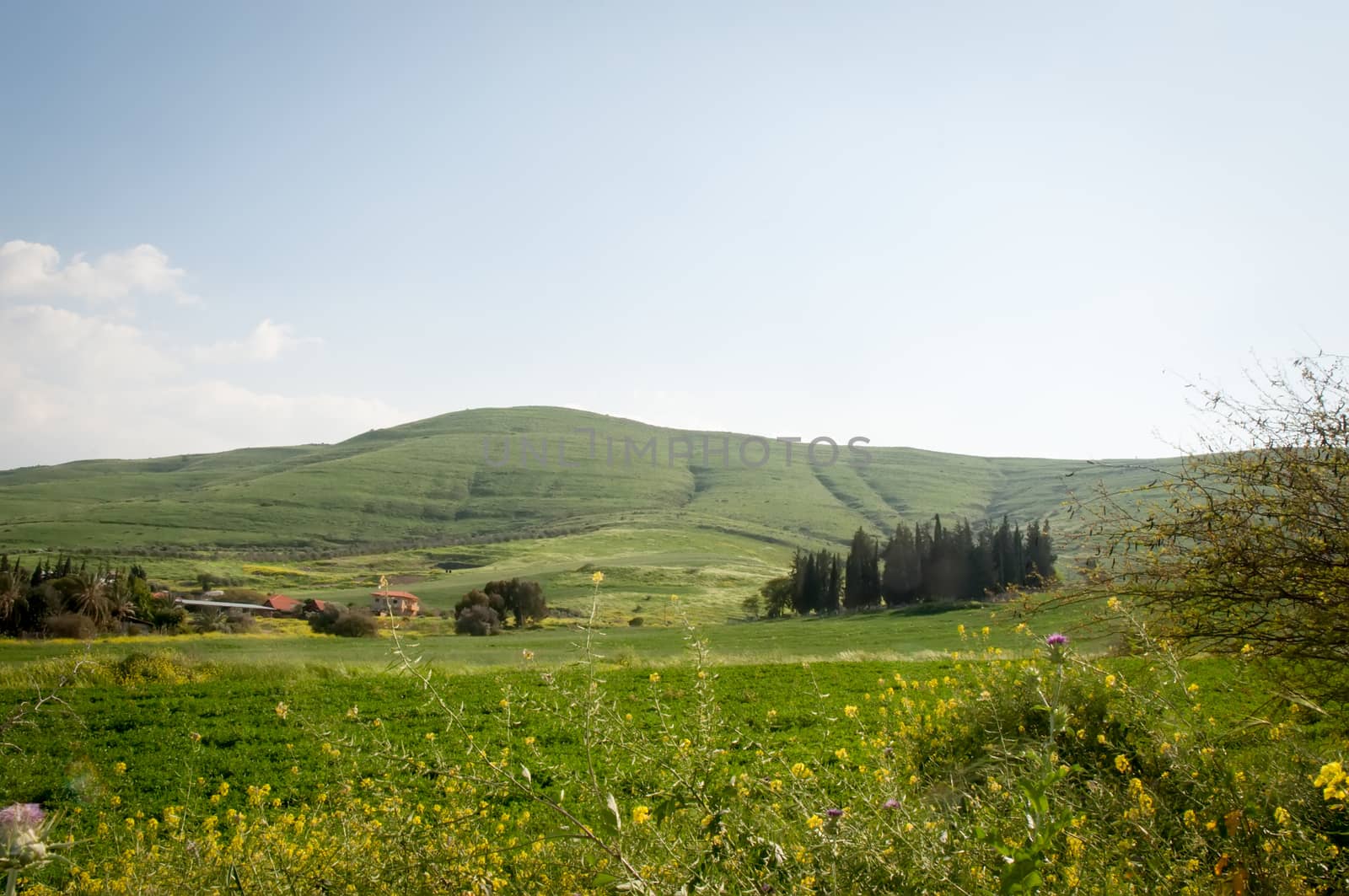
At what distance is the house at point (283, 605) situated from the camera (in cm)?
5797

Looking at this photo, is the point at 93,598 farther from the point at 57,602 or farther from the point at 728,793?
the point at 728,793

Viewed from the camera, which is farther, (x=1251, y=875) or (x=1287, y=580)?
(x=1287, y=580)

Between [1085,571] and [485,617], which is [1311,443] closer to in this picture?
[1085,571]

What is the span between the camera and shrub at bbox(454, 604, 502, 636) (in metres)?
54.9

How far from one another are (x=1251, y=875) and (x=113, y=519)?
176633 millimetres


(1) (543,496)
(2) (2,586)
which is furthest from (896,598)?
(1) (543,496)

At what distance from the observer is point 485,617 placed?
56.7 meters

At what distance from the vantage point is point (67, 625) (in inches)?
1345

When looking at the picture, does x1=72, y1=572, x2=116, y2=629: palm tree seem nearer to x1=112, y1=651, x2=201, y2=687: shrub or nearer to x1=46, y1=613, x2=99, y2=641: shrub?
x1=46, y1=613, x2=99, y2=641: shrub

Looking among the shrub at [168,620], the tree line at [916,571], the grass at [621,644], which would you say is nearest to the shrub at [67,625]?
the grass at [621,644]

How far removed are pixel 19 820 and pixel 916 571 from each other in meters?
74.6

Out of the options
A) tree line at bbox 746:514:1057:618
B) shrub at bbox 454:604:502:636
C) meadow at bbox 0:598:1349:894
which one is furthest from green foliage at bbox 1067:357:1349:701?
tree line at bbox 746:514:1057:618

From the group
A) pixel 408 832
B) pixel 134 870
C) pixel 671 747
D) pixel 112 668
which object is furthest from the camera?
pixel 112 668

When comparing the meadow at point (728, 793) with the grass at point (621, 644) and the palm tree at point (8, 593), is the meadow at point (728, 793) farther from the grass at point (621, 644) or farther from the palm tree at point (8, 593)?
the palm tree at point (8, 593)
